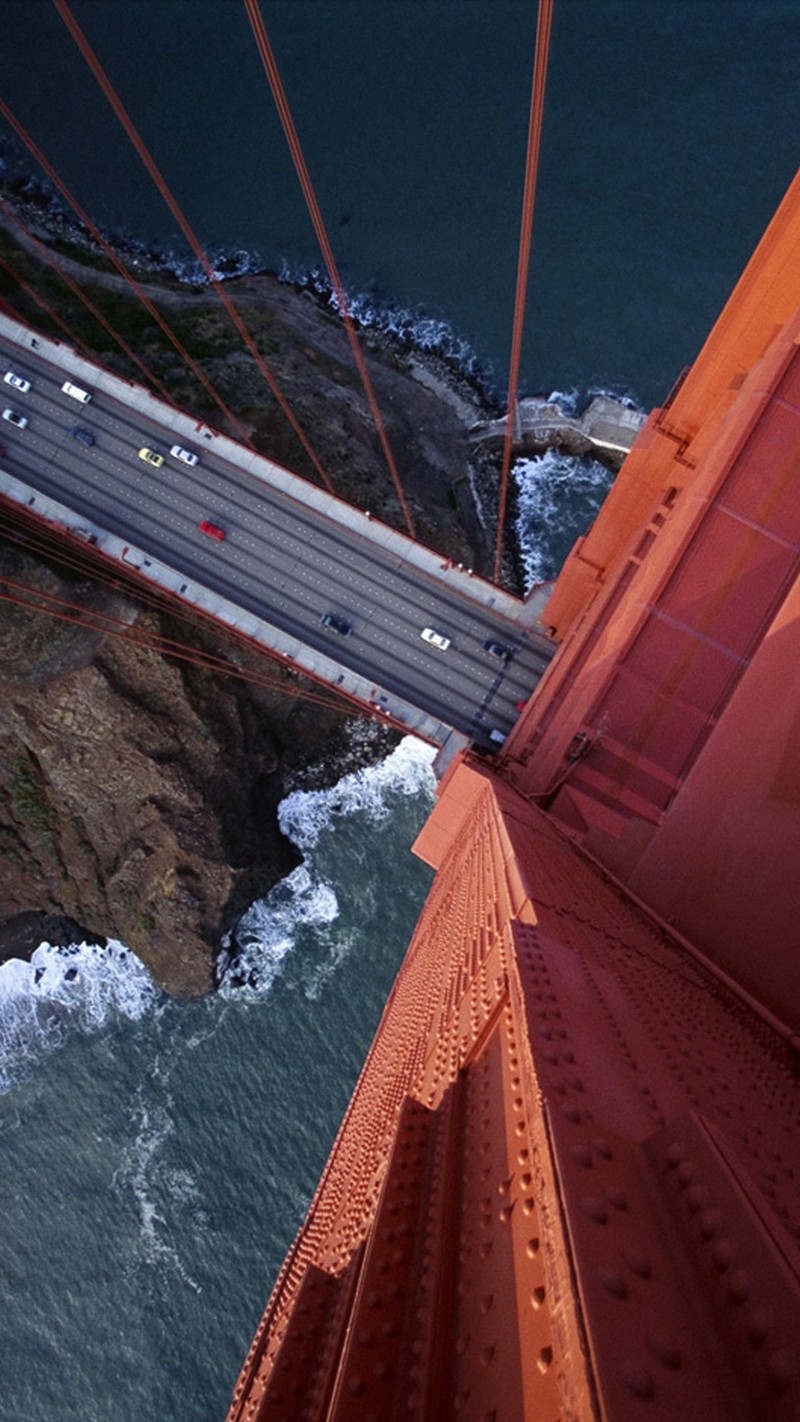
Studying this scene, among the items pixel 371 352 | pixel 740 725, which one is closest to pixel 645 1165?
pixel 740 725

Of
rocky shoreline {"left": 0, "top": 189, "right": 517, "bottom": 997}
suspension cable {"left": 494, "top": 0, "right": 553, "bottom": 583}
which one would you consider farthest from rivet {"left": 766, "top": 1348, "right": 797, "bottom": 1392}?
suspension cable {"left": 494, "top": 0, "right": 553, "bottom": 583}

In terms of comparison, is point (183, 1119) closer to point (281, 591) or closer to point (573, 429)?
point (281, 591)

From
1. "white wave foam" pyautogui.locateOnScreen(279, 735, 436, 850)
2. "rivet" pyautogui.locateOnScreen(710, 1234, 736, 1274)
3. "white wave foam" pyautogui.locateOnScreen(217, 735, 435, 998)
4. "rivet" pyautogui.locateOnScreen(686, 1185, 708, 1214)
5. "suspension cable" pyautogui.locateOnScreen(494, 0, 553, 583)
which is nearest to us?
"rivet" pyautogui.locateOnScreen(710, 1234, 736, 1274)

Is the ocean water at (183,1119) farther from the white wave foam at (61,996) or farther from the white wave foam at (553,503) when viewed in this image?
the white wave foam at (553,503)

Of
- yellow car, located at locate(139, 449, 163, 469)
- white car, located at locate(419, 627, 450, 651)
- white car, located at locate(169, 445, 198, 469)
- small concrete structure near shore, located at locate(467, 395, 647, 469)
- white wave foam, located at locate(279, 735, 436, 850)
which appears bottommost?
white wave foam, located at locate(279, 735, 436, 850)

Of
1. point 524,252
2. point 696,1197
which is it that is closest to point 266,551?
point 524,252

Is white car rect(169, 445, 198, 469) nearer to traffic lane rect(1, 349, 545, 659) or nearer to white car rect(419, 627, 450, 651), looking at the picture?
traffic lane rect(1, 349, 545, 659)

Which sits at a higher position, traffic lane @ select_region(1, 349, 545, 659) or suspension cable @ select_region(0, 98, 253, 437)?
suspension cable @ select_region(0, 98, 253, 437)

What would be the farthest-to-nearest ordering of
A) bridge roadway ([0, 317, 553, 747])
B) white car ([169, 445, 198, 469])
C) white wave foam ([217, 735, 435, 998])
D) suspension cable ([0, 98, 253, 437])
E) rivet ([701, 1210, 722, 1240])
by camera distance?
suspension cable ([0, 98, 253, 437])
white wave foam ([217, 735, 435, 998])
white car ([169, 445, 198, 469])
bridge roadway ([0, 317, 553, 747])
rivet ([701, 1210, 722, 1240])
